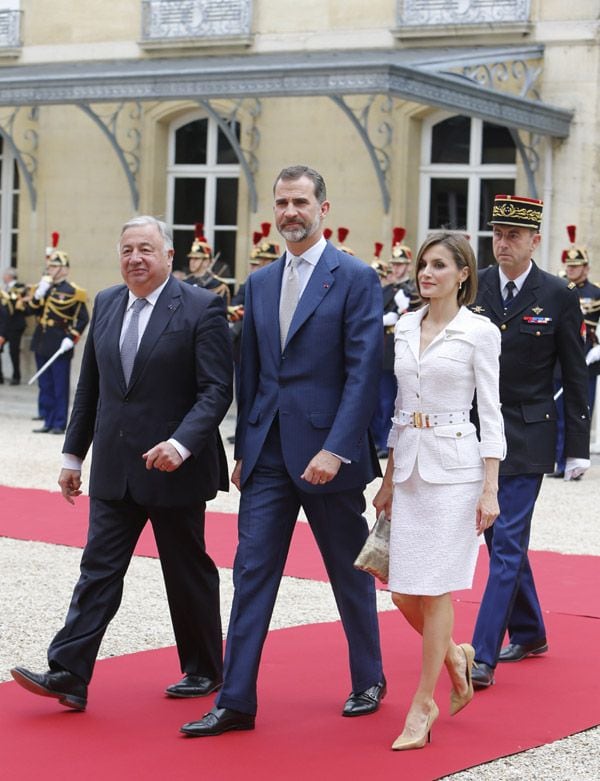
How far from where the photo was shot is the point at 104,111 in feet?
67.8

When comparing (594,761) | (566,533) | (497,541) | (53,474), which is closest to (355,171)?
(53,474)

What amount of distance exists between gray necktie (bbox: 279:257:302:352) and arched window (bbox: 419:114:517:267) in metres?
12.6

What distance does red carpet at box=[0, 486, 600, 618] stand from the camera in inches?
310

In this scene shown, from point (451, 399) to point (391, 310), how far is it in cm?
934

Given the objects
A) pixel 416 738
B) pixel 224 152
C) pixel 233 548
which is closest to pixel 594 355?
pixel 233 548

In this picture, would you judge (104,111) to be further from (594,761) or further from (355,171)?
(594,761)

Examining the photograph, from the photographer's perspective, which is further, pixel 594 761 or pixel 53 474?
pixel 53 474

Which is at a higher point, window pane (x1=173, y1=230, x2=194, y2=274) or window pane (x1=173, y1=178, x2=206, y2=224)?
window pane (x1=173, y1=178, x2=206, y2=224)

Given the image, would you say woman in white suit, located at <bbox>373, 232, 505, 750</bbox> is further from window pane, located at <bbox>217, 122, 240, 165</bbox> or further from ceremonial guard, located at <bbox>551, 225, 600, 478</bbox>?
window pane, located at <bbox>217, 122, 240, 165</bbox>

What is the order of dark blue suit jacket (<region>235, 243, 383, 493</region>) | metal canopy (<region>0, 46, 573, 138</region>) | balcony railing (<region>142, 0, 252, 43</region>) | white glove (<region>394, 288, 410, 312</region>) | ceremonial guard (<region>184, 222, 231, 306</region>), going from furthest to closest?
balcony railing (<region>142, 0, 252, 43</region>) → ceremonial guard (<region>184, 222, 231, 306</region>) → metal canopy (<region>0, 46, 573, 138</region>) → white glove (<region>394, 288, 410, 312</region>) → dark blue suit jacket (<region>235, 243, 383, 493</region>)

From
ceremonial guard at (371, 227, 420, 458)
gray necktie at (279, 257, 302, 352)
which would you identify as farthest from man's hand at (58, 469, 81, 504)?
ceremonial guard at (371, 227, 420, 458)

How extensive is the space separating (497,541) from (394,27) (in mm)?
12918

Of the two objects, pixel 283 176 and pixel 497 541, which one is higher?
pixel 283 176

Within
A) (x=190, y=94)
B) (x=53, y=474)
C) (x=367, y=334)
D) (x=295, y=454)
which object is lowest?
(x=53, y=474)
